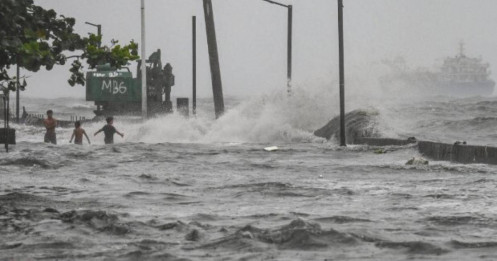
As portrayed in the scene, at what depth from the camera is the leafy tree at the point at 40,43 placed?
14.9m

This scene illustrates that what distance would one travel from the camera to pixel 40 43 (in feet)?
52.6

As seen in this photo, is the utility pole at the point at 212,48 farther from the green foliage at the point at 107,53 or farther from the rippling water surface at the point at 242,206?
the green foliage at the point at 107,53

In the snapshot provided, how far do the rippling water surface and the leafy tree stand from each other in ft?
6.80

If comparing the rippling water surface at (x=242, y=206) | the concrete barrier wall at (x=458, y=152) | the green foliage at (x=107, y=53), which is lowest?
the rippling water surface at (x=242, y=206)

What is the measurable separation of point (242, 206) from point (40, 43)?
147 inches

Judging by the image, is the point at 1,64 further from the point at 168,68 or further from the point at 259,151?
the point at 168,68

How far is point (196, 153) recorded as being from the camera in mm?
31672

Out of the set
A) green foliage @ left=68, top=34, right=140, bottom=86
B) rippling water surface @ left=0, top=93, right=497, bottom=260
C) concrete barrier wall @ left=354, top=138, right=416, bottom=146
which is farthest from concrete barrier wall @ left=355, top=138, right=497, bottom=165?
green foliage @ left=68, top=34, right=140, bottom=86

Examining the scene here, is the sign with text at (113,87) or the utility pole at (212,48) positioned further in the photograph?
the sign with text at (113,87)

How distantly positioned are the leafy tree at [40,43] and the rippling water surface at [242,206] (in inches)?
81.6

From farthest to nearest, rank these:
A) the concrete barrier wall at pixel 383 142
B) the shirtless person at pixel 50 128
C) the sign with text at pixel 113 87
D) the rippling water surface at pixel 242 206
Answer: the sign with text at pixel 113 87, the shirtless person at pixel 50 128, the concrete barrier wall at pixel 383 142, the rippling water surface at pixel 242 206

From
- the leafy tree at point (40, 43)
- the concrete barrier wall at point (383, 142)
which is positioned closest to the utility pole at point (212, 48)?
the concrete barrier wall at point (383, 142)

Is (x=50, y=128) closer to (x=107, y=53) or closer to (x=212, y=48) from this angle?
(x=212, y=48)

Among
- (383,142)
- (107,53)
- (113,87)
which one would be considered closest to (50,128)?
(383,142)
